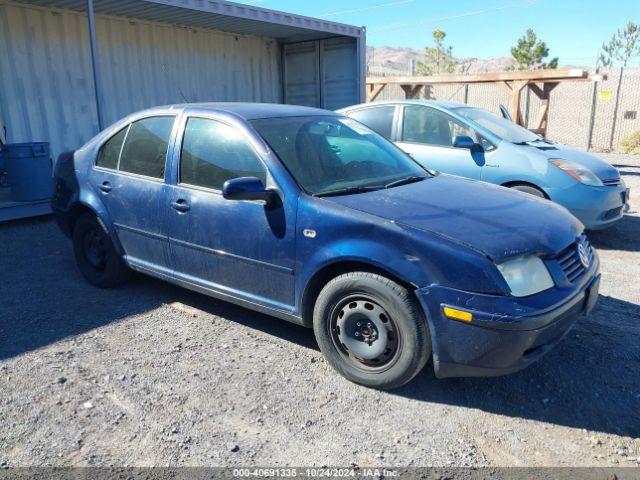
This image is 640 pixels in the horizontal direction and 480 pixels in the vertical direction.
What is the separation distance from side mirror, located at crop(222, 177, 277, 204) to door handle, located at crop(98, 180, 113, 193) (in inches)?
67.4

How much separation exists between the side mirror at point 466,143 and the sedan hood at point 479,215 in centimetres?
249

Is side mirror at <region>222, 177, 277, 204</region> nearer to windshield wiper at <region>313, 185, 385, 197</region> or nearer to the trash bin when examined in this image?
windshield wiper at <region>313, 185, 385, 197</region>

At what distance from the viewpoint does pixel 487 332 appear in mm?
2738

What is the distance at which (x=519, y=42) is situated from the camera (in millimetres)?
40438

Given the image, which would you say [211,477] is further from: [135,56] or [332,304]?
[135,56]

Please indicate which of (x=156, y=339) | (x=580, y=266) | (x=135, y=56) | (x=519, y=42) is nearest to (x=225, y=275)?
(x=156, y=339)

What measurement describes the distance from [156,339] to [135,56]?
8172mm

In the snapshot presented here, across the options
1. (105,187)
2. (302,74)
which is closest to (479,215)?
(105,187)

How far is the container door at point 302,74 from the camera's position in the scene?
12.3 meters

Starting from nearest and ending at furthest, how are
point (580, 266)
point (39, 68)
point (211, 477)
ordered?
point (211, 477)
point (580, 266)
point (39, 68)

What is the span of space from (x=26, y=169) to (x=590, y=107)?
687 inches

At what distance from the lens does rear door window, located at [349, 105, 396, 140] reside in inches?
278

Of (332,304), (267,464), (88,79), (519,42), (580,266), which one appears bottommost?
(267,464)

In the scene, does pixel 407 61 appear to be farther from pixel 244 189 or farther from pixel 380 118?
pixel 244 189
